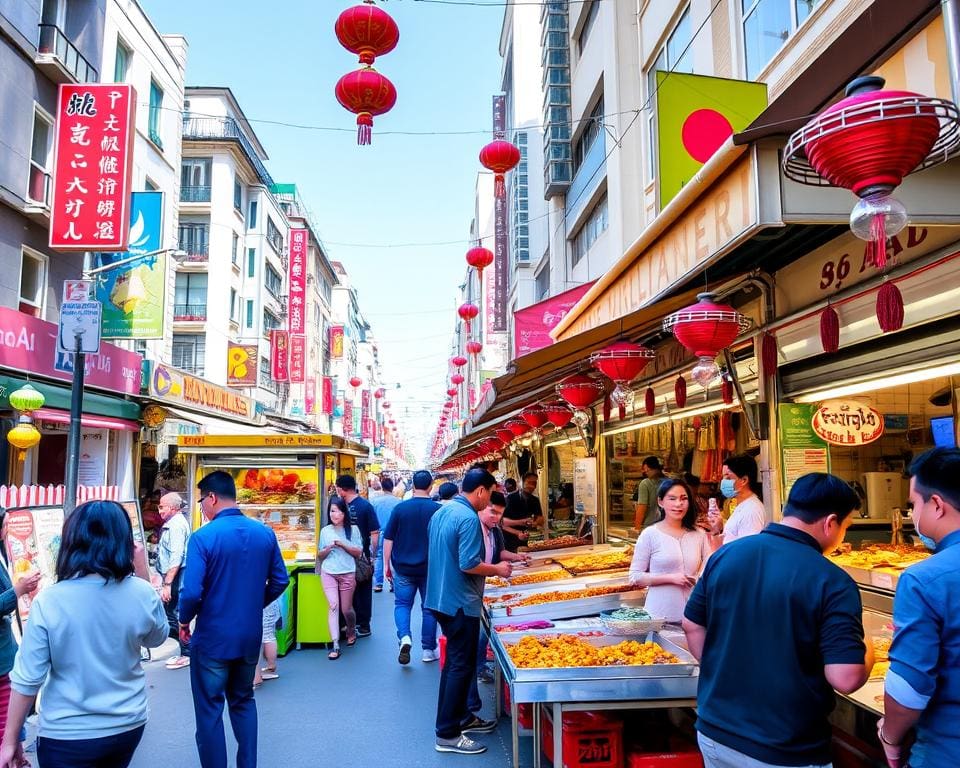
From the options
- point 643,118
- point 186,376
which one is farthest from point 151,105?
point 643,118

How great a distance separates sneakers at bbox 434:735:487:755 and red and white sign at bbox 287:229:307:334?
93.3 feet

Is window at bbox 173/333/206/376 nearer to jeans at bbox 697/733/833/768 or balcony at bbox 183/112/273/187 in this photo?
balcony at bbox 183/112/273/187

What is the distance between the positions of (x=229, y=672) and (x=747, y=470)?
4.23 meters

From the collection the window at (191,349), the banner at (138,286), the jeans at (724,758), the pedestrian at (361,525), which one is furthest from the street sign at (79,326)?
the window at (191,349)

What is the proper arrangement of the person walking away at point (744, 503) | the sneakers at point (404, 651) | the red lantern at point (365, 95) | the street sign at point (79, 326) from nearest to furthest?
the person walking away at point (744, 503)
the red lantern at point (365, 95)
the sneakers at point (404, 651)
the street sign at point (79, 326)

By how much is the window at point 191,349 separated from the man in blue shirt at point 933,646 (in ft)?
103

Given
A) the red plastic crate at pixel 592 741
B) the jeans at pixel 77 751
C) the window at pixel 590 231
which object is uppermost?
the window at pixel 590 231

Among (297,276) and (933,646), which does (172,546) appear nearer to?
(933,646)

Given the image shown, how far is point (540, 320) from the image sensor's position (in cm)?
1593

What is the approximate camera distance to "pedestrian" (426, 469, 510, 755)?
5828 millimetres

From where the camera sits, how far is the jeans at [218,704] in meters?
4.68

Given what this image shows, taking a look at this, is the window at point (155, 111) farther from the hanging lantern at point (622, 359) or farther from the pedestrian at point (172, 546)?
the hanging lantern at point (622, 359)

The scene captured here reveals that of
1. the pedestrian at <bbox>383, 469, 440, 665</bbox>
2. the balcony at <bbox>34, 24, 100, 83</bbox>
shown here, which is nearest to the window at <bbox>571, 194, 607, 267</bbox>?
the pedestrian at <bbox>383, 469, 440, 665</bbox>

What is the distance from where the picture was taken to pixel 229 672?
4.82 m
